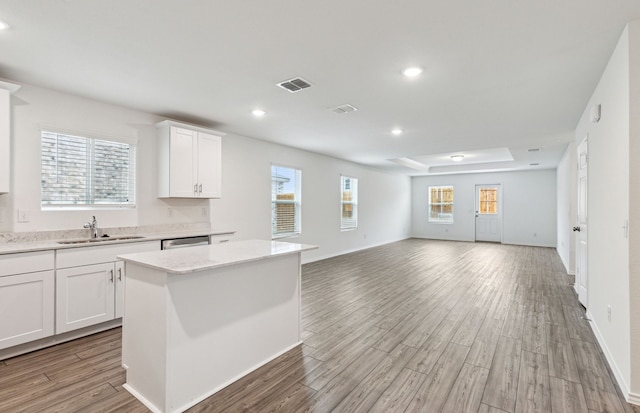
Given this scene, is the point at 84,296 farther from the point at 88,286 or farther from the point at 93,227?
the point at 93,227

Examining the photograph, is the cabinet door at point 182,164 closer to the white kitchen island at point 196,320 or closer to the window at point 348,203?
the white kitchen island at point 196,320

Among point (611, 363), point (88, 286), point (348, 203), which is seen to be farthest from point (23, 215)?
point (348, 203)

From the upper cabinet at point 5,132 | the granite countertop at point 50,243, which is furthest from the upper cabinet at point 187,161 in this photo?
the upper cabinet at point 5,132

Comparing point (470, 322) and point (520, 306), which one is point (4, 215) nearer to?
point (470, 322)

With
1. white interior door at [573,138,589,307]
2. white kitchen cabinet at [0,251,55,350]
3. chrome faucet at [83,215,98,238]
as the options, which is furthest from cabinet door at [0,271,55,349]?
white interior door at [573,138,589,307]

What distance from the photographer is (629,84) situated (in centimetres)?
210

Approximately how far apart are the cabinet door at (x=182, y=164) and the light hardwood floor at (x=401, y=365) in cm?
179

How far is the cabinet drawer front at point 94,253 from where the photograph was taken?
→ 2924 millimetres

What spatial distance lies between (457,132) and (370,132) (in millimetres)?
1406

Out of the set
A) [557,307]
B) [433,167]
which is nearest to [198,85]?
[557,307]

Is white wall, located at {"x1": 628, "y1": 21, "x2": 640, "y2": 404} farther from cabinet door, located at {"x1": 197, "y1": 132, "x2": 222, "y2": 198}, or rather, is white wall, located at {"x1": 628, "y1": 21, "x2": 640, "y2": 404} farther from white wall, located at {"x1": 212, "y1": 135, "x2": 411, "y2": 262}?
white wall, located at {"x1": 212, "y1": 135, "x2": 411, "y2": 262}

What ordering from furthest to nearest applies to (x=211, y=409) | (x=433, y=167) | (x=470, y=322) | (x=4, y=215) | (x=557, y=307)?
1. (x=433, y=167)
2. (x=557, y=307)
3. (x=470, y=322)
4. (x=4, y=215)
5. (x=211, y=409)

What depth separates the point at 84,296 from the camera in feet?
10.0

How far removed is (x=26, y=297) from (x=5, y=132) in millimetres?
1470
